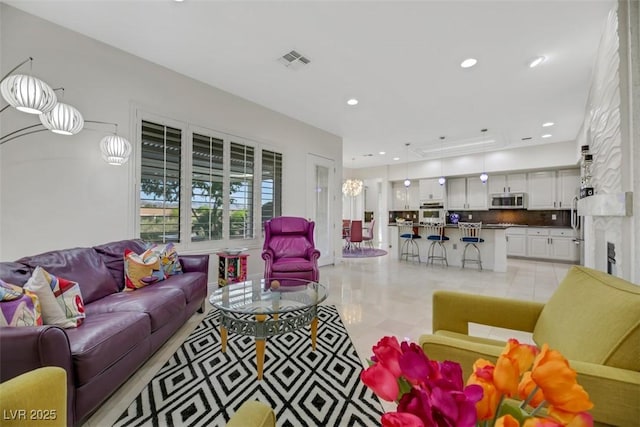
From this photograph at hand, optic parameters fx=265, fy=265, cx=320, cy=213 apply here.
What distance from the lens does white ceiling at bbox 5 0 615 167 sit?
8.04ft

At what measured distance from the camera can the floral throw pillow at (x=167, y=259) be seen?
9.02 ft

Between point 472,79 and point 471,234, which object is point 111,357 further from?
point 471,234

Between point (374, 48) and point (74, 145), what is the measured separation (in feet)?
11.1

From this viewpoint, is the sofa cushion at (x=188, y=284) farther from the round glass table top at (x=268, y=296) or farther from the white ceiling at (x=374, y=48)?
the white ceiling at (x=374, y=48)

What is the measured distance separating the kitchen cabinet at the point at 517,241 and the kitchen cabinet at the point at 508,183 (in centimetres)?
109

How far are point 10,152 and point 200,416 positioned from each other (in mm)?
2899

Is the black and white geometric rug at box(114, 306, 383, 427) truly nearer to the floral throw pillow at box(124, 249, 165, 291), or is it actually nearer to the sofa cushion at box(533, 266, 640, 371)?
the floral throw pillow at box(124, 249, 165, 291)

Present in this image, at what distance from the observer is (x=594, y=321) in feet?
3.45

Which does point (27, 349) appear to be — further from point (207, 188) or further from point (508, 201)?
point (508, 201)

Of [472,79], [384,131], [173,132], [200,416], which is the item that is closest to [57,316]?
[200,416]

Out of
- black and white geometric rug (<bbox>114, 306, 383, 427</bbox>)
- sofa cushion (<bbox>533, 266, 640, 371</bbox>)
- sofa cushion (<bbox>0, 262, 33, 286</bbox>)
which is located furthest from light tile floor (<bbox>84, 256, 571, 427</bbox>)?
sofa cushion (<bbox>533, 266, 640, 371</bbox>)

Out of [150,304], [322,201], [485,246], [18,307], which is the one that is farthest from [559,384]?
[485,246]

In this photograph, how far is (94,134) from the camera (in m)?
2.90

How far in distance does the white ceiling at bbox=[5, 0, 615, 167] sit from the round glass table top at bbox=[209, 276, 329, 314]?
8.55 feet
